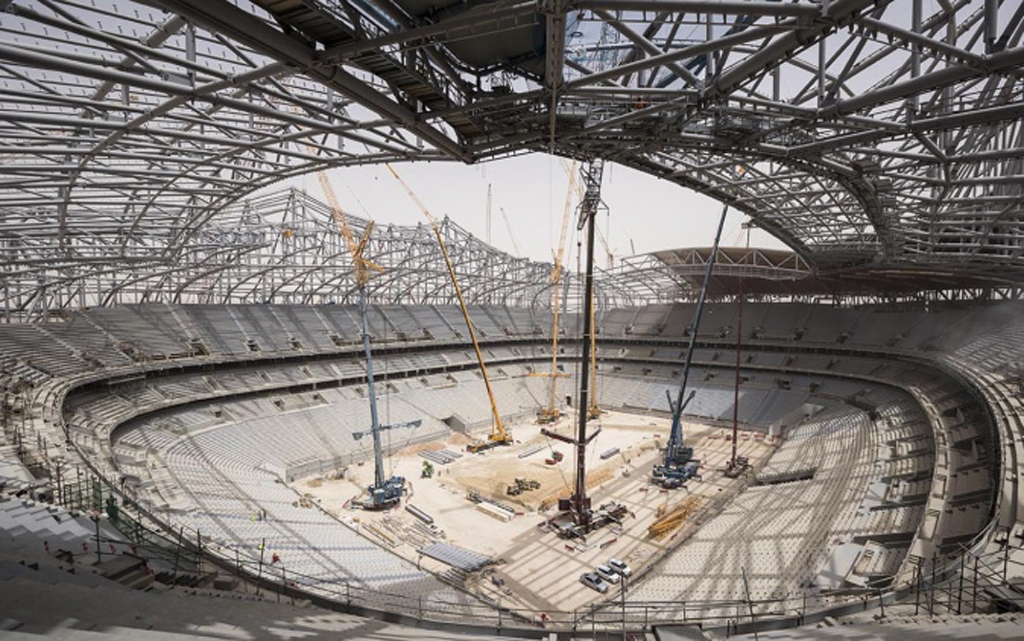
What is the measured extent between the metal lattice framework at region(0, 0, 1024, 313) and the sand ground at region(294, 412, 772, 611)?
1619 cm

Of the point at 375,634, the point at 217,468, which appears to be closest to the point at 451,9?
the point at 375,634

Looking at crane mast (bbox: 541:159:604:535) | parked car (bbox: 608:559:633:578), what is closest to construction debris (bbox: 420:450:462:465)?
crane mast (bbox: 541:159:604:535)

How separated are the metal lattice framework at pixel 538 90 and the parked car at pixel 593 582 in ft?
52.5

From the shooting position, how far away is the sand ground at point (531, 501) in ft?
72.5

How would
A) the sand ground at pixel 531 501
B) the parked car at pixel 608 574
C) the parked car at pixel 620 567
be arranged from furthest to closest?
the sand ground at pixel 531 501 < the parked car at pixel 620 567 < the parked car at pixel 608 574

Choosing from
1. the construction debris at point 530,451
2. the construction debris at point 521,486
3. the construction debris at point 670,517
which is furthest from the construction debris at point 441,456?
the construction debris at point 670,517

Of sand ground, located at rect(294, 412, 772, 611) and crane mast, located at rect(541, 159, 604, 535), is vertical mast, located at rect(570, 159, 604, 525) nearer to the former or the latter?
crane mast, located at rect(541, 159, 604, 535)

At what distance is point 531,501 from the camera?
30266 mm

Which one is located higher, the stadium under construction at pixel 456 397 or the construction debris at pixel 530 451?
the stadium under construction at pixel 456 397


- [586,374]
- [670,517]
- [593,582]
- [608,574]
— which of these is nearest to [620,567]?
[608,574]

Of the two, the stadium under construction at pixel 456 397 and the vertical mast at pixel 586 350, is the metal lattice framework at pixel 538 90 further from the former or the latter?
the vertical mast at pixel 586 350

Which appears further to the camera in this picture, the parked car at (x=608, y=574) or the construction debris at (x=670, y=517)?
the construction debris at (x=670, y=517)

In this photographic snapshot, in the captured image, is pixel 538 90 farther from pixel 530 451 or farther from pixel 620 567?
pixel 530 451

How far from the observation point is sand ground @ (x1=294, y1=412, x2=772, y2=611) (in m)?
22.1
